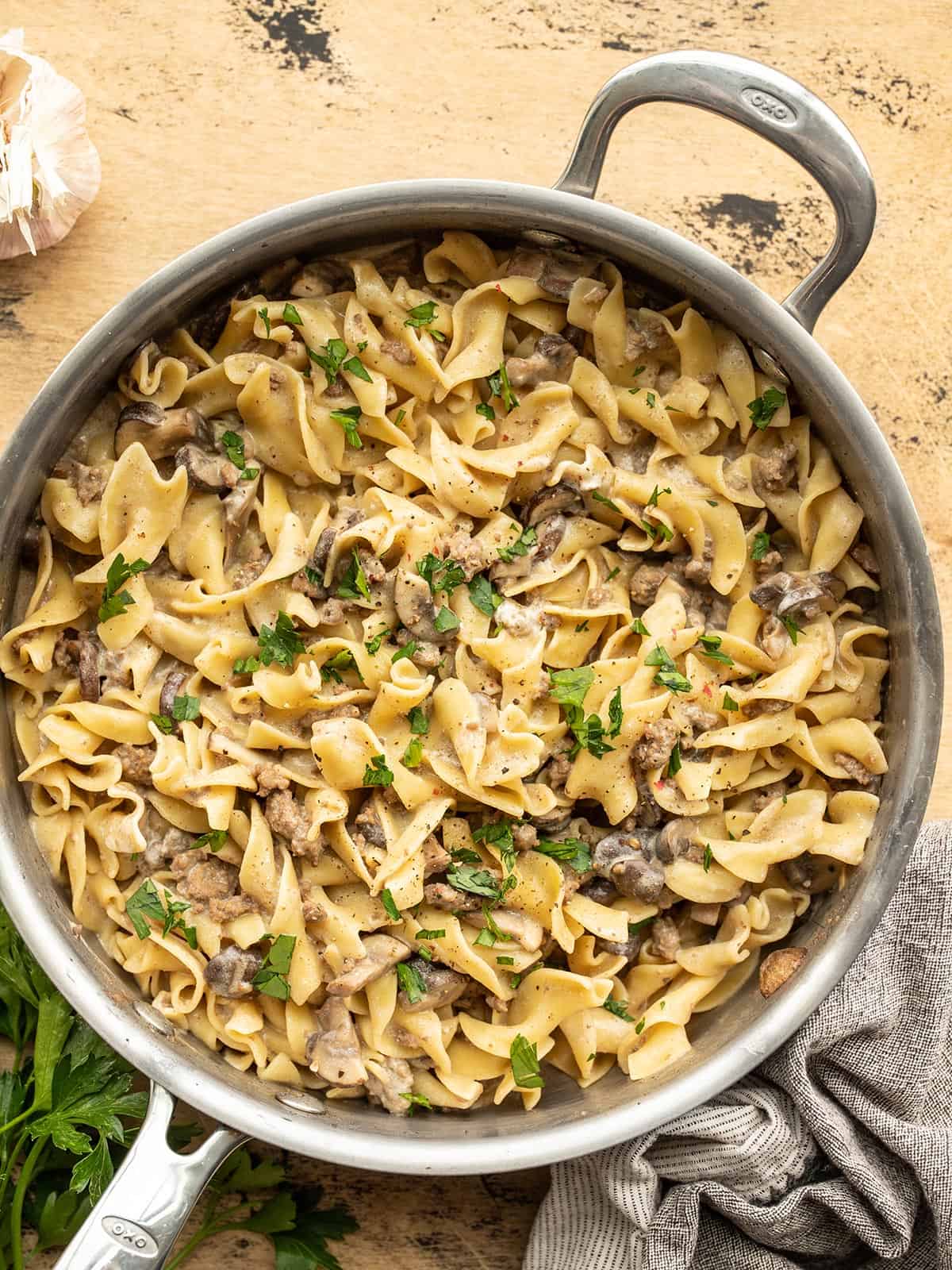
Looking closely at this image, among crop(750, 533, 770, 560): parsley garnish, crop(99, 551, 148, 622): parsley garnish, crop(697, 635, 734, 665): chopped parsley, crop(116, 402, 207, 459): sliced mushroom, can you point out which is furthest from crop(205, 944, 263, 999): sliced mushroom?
crop(750, 533, 770, 560): parsley garnish

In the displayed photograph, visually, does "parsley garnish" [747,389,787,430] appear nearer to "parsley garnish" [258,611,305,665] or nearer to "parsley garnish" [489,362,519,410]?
"parsley garnish" [489,362,519,410]

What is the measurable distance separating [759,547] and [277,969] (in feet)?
6.75

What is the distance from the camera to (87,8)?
4.29 metres

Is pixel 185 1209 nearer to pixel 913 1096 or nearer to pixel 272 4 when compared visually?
pixel 913 1096

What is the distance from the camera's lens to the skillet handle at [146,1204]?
3422mm

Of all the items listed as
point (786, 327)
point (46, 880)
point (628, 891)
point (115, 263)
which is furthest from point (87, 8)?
point (628, 891)

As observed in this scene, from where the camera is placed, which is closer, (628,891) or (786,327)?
(786,327)

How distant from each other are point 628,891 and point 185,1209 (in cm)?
160

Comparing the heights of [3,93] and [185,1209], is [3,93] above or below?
above

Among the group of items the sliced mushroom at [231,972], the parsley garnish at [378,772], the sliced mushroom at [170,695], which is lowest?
the sliced mushroom at [231,972]

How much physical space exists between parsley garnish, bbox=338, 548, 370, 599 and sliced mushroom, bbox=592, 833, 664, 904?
3.68 ft

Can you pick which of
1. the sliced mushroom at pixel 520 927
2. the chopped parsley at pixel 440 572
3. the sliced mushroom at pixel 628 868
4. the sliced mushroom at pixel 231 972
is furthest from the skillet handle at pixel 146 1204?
the chopped parsley at pixel 440 572

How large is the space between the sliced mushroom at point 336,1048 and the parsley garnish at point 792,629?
6.06ft

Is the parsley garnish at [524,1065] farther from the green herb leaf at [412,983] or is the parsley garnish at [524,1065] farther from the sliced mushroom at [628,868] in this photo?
the sliced mushroom at [628,868]
